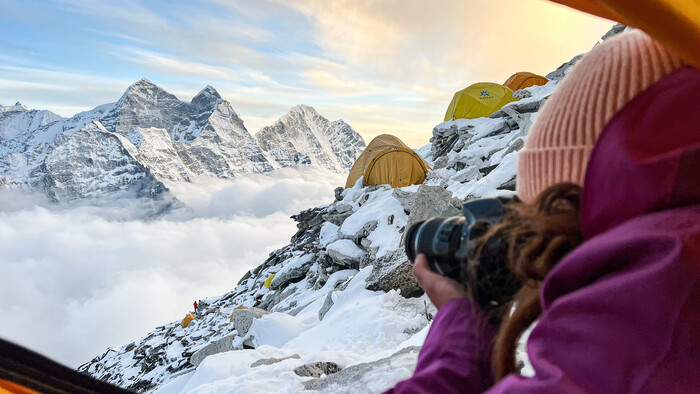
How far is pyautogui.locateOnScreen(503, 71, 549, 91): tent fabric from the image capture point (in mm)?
21422

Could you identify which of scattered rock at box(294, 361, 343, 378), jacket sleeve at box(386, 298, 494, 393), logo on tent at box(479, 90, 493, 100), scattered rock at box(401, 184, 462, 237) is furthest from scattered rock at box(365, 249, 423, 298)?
logo on tent at box(479, 90, 493, 100)

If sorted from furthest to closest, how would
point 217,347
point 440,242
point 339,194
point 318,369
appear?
point 339,194, point 217,347, point 318,369, point 440,242

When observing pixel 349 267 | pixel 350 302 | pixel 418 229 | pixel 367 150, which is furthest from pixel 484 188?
pixel 367 150

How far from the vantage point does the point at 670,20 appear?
741 millimetres

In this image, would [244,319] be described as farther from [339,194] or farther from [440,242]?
[339,194]

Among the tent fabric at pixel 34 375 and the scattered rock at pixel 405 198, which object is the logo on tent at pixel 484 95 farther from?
the tent fabric at pixel 34 375

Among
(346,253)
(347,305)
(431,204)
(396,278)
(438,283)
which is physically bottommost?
(346,253)

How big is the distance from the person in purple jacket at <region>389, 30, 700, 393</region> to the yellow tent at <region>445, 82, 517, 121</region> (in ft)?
62.2

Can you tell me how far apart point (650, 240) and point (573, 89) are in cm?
48

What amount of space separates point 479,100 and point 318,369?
17.8m

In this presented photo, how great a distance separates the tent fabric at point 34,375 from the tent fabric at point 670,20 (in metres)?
1.99

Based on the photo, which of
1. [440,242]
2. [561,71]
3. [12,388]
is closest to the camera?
[440,242]

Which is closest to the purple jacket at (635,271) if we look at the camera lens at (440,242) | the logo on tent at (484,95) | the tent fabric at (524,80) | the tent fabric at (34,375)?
the camera lens at (440,242)

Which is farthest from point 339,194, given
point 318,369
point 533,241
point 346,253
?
point 533,241
